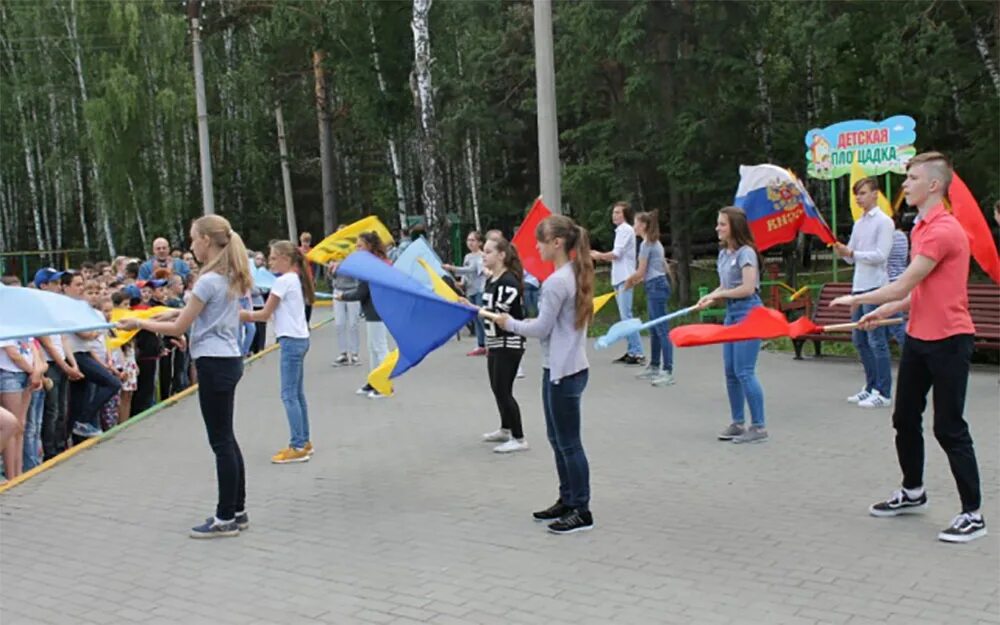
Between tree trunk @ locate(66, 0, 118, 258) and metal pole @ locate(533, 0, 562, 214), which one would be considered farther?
tree trunk @ locate(66, 0, 118, 258)

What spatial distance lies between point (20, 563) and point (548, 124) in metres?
10.2

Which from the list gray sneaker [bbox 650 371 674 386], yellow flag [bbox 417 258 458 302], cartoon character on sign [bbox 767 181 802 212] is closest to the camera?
yellow flag [bbox 417 258 458 302]

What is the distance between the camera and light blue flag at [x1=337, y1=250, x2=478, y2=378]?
675 cm

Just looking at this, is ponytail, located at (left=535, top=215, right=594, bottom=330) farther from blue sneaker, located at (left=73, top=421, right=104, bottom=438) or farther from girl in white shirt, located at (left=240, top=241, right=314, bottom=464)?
blue sneaker, located at (left=73, top=421, right=104, bottom=438)

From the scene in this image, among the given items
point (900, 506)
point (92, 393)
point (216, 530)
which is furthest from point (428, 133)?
point (900, 506)

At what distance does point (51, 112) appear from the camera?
38.2m

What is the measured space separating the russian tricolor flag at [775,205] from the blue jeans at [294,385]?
4.92m

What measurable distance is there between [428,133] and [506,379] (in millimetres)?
16469

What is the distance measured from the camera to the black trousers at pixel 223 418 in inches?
236

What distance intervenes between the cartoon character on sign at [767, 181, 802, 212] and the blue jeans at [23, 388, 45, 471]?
730cm

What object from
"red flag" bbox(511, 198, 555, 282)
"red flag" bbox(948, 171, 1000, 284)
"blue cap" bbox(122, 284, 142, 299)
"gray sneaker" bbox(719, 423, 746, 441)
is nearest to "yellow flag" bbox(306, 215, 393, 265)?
"red flag" bbox(511, 198, 555, 282)

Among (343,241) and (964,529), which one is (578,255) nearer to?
(964,529)

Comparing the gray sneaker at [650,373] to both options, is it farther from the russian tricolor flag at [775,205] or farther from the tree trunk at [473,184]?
the tree trunk at [473,184]

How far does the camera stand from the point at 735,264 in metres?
8.05
